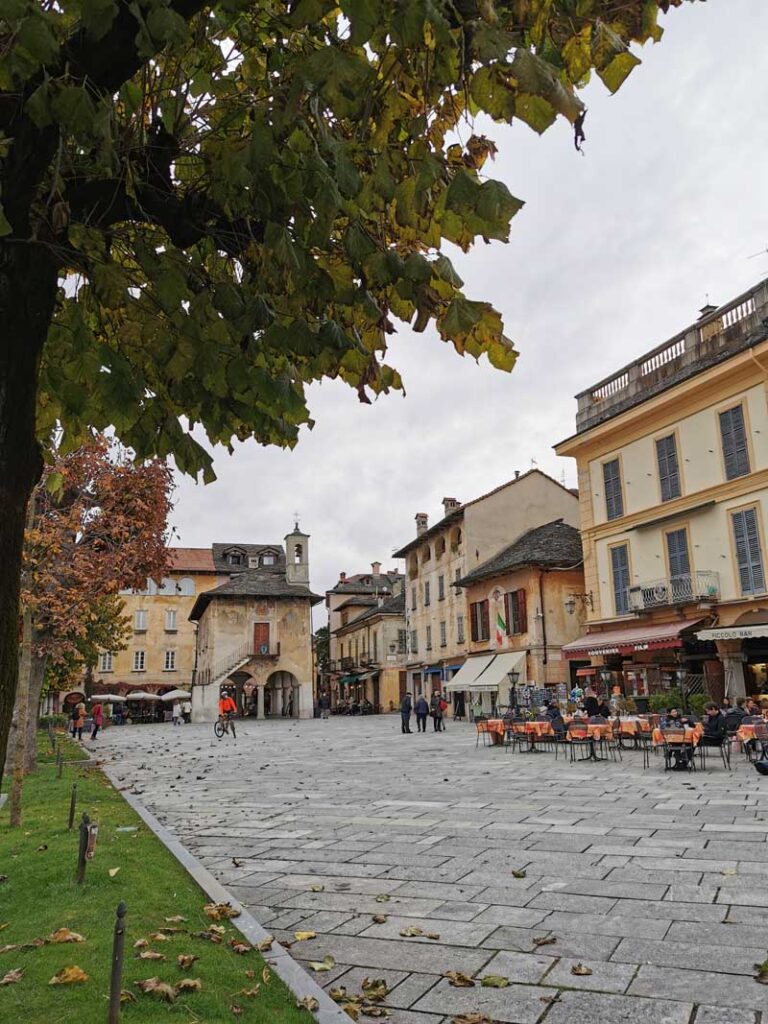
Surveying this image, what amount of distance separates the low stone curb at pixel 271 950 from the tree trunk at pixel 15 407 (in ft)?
7.42

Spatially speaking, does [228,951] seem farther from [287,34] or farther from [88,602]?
[88,602]

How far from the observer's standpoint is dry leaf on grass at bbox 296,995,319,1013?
4262mm

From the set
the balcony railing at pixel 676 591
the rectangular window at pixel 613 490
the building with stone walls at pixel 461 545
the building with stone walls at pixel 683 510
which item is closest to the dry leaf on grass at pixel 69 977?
the building with stone walls at pixel 683 510

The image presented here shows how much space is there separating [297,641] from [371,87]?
5188 cm

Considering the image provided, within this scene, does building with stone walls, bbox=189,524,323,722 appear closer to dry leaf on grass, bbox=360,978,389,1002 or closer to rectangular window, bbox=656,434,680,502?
rectangular window, bbox=656,434,680,502

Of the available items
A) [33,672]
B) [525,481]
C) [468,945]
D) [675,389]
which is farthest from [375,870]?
[525,481]

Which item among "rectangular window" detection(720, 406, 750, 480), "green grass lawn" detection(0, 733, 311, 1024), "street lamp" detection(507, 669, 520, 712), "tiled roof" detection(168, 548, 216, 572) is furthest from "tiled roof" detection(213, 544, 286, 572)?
"green grass lawn" detection(0, 733, 311, 1024)

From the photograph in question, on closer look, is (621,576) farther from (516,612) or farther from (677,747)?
(677,747)

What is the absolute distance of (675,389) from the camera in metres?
26.3

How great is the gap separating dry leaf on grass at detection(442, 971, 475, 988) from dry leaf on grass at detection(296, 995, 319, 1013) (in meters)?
0.83

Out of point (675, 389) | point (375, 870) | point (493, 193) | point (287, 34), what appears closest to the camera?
point (493, 193)

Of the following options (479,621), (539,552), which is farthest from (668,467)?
(479,621)

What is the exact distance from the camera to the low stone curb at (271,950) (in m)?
4.27

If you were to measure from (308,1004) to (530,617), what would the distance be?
3295cm
